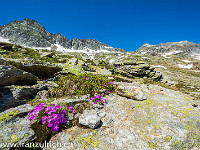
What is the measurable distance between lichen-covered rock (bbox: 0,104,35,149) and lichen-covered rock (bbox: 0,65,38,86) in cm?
220

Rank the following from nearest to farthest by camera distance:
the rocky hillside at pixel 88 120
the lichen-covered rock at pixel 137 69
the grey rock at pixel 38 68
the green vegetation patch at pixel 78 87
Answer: the rocky hillside at pixel 88 120, the green vegetation patch at pixel 78 87, the grey rock at pixel 38 68, the lichen-covered rock at pixel 137 69

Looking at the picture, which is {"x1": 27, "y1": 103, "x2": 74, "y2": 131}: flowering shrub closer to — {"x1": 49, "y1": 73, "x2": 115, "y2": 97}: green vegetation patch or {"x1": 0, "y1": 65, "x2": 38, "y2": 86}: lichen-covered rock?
{"x1": 49, "y1": 73, "x2": 115, "y2": 97}: green vegetation patch

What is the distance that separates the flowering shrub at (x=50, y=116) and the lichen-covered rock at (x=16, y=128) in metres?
0.30

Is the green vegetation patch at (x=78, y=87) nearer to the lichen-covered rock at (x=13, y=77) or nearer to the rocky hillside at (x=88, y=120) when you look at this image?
the rocky hillside at (x=88, y=120)

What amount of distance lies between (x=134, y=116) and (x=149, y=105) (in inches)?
60.3

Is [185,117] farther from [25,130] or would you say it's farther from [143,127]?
[25,130]

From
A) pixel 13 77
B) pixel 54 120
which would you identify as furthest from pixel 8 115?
pixel 13 77

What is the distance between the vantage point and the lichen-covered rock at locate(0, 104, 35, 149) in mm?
2973

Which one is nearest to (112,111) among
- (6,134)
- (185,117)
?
(185,117)

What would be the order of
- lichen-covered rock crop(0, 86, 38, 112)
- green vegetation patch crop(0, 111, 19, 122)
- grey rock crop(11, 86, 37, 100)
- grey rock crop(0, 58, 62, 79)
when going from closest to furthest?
green vegetation patch crop(0, 111, 19, 122), lichen-covered rock crop(0, 86, 38, 112), grey rock crop(11, 86, 37, 100), grey rock crop(0, 58, 62, 79)

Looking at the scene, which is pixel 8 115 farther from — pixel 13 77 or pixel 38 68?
pixel 38 68

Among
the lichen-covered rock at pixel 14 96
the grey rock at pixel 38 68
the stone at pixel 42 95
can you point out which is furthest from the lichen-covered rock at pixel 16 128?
the grey rock at pixel 38 68

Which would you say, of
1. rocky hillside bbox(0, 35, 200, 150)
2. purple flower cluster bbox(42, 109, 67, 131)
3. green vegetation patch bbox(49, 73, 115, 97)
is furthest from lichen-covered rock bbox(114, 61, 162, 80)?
purple flower cluster bbox(42, 109, 67, 131)

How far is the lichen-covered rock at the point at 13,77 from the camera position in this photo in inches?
195
